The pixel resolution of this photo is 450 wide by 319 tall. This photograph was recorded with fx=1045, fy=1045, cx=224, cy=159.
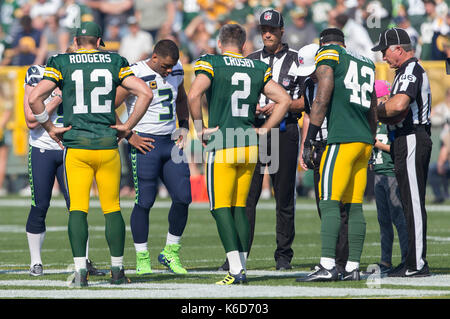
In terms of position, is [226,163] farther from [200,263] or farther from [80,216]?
[200,263]

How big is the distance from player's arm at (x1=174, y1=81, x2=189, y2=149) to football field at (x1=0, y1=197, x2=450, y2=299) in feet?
4.04

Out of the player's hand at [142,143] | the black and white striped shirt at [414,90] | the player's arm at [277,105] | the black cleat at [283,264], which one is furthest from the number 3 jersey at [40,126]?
the black and white striped shirt at [414,90]

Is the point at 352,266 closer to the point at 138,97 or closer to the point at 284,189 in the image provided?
the point at 284,189

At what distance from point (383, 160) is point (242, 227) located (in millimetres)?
2154

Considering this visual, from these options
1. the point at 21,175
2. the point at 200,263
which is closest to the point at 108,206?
the point at 200,263

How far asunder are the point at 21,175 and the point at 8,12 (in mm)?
5095

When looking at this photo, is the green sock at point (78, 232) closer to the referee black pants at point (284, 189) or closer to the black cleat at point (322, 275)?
the black cleat at point (322, 275)

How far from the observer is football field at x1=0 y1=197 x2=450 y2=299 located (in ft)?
25.8

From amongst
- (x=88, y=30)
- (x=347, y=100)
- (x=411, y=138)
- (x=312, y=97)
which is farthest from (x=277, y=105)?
(x=88, y=30)

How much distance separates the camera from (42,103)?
27.7 ft

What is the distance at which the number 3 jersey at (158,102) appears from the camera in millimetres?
9633

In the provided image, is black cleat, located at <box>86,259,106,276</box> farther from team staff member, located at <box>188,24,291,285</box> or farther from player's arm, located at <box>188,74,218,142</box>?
player's arm, located at <box>188,74,218,142</box>

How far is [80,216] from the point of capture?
8.45 metres

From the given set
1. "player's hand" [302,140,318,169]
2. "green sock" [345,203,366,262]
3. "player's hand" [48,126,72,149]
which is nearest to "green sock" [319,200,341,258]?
"green sock" [345,203,366,262]
